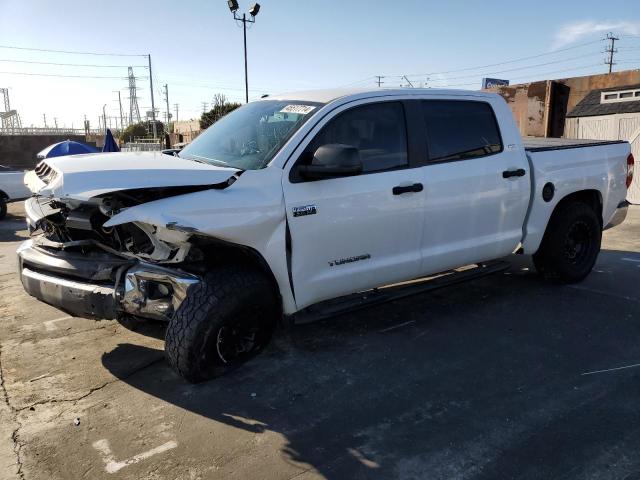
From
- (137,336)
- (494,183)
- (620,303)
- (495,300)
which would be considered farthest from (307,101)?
(620,303)

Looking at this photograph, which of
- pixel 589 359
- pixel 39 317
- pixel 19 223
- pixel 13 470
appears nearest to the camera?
pixel 13 470

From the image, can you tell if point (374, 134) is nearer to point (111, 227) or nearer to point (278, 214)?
point (278, 214)

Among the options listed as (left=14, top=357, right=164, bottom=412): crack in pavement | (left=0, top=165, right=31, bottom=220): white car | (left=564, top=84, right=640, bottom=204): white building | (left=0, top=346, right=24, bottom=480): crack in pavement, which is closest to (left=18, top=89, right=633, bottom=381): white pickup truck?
(left=14, top=357, right=164, bottom=412): crack in pavement

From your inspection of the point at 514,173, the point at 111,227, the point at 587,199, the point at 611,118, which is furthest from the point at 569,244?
the point at 611,118

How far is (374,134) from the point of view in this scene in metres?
4.02

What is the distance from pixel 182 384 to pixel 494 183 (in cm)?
303

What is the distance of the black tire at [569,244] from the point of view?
5.31 metres

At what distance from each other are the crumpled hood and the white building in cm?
1213

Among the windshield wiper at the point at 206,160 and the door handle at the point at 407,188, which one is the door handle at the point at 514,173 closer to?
the door handle at the point at 407,188

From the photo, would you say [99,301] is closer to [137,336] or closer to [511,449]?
[137,336]

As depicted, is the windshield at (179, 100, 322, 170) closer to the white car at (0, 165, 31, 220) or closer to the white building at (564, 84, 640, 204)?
the white car at (0, 165, 31, 220)

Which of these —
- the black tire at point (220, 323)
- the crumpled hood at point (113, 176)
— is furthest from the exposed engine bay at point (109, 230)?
the black tire at point (220, 323)

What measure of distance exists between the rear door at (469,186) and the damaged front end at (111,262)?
1792 mm

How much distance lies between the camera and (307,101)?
4.06 meters
